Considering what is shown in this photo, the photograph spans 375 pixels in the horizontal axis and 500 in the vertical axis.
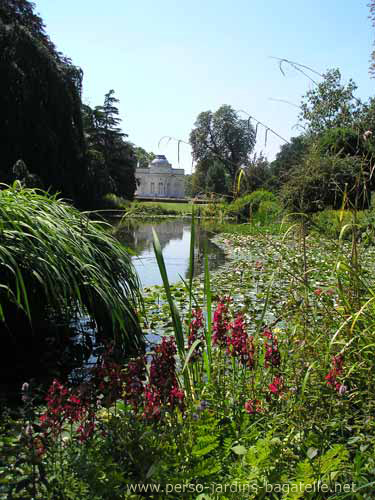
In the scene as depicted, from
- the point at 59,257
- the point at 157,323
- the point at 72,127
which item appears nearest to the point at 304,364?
the point at 59,257

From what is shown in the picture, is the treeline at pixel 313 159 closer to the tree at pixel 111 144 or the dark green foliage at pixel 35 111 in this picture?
the dark green foliage at pixel 35 111

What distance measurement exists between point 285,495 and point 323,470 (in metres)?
0.14

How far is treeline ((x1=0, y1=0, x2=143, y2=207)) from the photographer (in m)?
14.0

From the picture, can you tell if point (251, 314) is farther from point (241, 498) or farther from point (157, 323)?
point (241, 498)

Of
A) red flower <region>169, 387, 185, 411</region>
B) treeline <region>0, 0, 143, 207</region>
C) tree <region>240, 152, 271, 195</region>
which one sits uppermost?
treeline <region>0, 0, 143, 207</region>

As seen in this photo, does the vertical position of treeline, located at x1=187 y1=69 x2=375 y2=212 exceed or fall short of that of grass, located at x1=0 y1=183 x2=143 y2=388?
it exceeds it

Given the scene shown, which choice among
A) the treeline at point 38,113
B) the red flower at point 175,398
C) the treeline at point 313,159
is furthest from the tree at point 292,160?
the treeline at point 38,113

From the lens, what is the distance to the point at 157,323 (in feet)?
12.9

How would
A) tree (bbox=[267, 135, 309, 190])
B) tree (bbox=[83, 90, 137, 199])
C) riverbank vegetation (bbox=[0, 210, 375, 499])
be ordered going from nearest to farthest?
riverbank vegetation (bbox=[0, 210, 375, 499])
tree (bbox=[267, 135, 309, 190])
tree (bbox=[83, 90, 137, 199])

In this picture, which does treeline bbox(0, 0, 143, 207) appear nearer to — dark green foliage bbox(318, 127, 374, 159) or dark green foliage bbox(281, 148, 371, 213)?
dark green foliage bbox(318, 127, 374, 159)

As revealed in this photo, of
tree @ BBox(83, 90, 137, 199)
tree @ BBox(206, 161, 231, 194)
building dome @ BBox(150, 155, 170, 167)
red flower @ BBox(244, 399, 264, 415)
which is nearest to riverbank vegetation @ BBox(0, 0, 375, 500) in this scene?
red flower @ BBox(244, 399, 264, 415)

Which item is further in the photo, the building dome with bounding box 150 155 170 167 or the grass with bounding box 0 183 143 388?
the building dome with bounding box 150 155 170 167

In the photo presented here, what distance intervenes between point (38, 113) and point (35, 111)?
0.34ft

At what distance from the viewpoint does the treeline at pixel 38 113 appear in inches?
552
